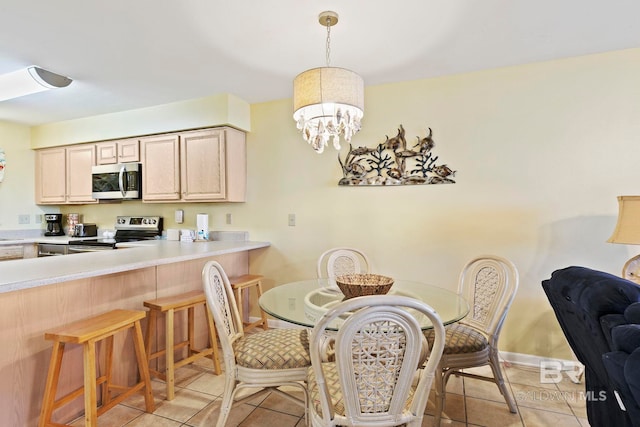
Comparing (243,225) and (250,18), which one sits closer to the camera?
(250,18)

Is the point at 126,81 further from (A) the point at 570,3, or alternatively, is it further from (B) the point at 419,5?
(A) the point at 570,3

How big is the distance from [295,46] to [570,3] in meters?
1.67

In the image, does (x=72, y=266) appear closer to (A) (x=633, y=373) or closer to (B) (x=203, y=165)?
(B) (x=203, y=165)

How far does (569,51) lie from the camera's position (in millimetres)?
2424

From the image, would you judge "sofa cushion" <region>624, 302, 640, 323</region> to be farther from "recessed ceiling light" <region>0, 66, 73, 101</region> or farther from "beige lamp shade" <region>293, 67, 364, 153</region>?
"recessed ceiling light" <region>0, 66, 73, 101</region>

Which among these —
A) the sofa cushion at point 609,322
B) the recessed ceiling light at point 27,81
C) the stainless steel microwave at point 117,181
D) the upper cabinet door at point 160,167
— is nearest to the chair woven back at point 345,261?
the sofa cushion at point 609,322

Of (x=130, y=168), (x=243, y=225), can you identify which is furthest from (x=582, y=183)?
(x=130, y=168)

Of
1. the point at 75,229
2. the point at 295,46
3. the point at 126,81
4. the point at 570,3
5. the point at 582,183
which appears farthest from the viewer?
the point at 75,229

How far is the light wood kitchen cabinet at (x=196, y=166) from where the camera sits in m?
3.37

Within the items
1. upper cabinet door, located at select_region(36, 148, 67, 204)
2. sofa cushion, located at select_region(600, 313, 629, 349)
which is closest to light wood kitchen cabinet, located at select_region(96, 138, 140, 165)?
upper cabinet door, located at select_region(36, 148, 67, 204)

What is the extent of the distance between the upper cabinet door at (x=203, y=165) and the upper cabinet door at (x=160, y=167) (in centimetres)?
8

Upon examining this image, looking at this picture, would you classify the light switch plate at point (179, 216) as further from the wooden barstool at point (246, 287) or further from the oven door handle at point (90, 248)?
the wooden barstool at point (246, 287)

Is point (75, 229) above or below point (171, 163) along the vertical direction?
below

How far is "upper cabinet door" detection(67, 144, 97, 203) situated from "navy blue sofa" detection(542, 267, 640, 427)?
472 centimetres
